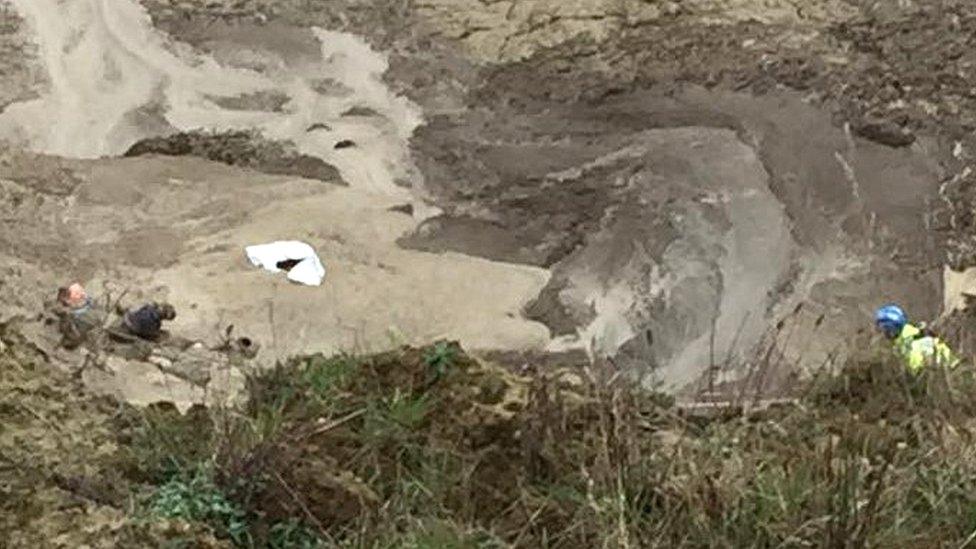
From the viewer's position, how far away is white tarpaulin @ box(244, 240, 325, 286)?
715cm

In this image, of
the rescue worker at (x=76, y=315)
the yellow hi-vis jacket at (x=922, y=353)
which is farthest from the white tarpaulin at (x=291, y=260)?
the yellow hi-vis jacket at (x=922, y=353)

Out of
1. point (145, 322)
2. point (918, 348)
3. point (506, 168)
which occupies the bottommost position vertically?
point (506, 168)

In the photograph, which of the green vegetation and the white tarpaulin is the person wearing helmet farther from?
the white tarpaulin

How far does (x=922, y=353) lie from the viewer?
4.89m

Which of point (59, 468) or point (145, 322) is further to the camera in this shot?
point (145, 322)

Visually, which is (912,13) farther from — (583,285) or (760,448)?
(760,448)

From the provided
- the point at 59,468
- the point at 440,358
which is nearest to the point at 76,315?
the point at 440,358

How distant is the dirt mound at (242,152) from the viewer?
846 cm

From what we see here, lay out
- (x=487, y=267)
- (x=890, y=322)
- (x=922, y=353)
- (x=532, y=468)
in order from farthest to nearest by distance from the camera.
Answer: (x=487, y=267)
(x=890, y=322)
(x=922, y=353)
(x=532, y=468)

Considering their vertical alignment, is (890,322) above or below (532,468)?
below

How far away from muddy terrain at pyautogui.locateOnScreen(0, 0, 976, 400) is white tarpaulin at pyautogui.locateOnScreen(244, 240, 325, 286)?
9 cm

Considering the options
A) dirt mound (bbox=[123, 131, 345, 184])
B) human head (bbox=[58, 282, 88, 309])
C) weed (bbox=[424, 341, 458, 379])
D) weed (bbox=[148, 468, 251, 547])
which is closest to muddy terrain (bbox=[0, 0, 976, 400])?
dirt mound (bbox=[123, 131, 345, 184])

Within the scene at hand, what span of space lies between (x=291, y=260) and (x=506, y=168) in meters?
1.64

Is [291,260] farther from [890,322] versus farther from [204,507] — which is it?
[204,507]
